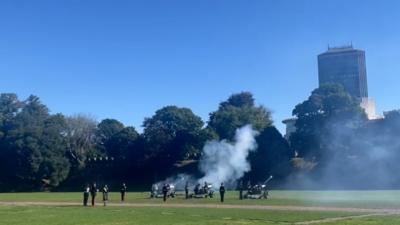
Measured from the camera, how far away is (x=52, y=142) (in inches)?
4296

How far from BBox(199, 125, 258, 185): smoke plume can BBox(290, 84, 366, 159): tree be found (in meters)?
8.80

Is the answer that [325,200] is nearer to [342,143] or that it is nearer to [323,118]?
[342,143]

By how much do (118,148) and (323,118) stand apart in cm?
4874

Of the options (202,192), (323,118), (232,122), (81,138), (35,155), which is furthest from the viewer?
(81,138)

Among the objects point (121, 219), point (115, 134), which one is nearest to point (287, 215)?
point (121, 219)

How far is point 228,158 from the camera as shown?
84625mm

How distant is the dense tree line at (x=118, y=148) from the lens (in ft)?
340

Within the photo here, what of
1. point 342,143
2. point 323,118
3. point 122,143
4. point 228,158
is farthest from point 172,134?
point 342,143

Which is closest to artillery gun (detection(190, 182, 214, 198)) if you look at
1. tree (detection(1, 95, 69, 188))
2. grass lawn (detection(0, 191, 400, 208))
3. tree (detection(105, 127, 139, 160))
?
grass lawn (detection(0, 191, 400, 208))

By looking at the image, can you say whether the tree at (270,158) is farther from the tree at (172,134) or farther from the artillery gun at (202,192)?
the artillery gun at (202,192)

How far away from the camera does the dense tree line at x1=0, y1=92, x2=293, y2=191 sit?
104 m

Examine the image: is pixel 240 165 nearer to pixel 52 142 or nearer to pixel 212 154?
pixel 212 154

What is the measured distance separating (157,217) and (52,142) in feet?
271

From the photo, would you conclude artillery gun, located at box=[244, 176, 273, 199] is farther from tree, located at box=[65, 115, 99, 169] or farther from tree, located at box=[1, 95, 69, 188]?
tree, located at box=[65, 115, 99, 169]
